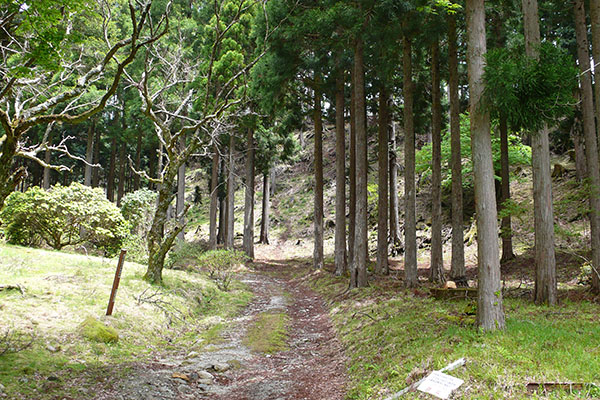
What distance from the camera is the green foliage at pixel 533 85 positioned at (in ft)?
15.9

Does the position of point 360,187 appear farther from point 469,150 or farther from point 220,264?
point 469,150

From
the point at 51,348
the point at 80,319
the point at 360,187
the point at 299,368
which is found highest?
the point at 360,187

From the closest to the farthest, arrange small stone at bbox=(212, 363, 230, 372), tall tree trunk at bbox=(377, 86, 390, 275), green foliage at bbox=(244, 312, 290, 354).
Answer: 1. small stone at bbox=(212, 363, 230, 372)
2. green foliage at bbox=(244, 312, 290, 354)
3. tall tree trunk at bbox=(377, 86, 390, 275)

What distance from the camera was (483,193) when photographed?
5.48m

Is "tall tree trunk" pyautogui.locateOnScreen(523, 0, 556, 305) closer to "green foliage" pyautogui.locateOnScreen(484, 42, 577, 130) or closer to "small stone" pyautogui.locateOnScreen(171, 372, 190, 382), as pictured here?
"green foliage" pyautogui.locateOnScreen(484, 42, 577, 130)

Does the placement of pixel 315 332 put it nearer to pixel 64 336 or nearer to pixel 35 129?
pixel 64 336

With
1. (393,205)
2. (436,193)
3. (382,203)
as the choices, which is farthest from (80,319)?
(393,205)

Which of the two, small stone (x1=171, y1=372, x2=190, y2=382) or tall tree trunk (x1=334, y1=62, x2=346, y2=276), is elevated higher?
tall tree trunk (x1=334, y1=62, x2=346, y2=276)

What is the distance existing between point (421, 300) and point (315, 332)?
257 centimetres

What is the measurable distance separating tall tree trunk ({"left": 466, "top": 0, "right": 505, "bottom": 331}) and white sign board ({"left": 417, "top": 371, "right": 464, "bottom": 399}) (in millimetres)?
1638

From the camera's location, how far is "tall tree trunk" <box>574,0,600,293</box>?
8.92 metres

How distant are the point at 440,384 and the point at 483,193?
2.81 meters

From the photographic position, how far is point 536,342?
4793mm

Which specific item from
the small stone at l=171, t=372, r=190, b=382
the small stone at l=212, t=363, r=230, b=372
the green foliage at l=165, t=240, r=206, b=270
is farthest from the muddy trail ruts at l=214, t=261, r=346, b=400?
the green foliage at l=165, t=240, r=206, b=270
